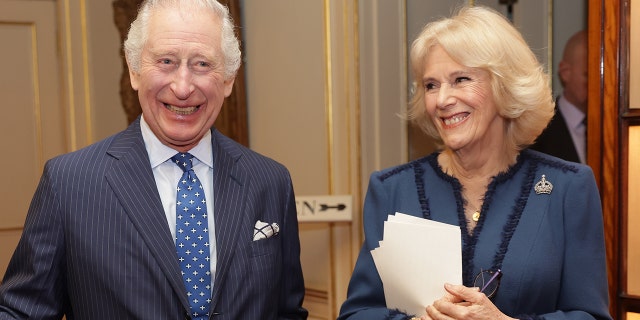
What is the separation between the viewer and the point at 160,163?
1.92 metres

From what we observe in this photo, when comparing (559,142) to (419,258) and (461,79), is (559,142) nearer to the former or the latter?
(461,79)

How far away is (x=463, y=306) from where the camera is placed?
6.02 feet

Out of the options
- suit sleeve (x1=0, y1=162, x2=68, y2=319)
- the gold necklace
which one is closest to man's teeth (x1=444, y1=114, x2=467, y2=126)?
the gold necklace

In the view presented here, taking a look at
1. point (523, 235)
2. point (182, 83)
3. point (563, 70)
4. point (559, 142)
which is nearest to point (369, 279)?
point (523, 235)

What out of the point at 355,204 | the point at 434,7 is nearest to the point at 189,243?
the point at 355,204

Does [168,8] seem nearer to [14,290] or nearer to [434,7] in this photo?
[14,290]

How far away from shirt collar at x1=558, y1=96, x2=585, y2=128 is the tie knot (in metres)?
2.95

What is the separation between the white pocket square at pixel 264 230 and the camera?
1950 mm

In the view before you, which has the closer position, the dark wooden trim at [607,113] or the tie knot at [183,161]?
the tie knot at [183,161]

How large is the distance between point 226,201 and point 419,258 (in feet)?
1.71

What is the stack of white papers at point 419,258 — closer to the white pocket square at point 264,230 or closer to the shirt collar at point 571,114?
the white pocket square at point 264,230

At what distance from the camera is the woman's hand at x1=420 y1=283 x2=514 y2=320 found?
1825 mm

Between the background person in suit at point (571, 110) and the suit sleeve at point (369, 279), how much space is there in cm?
240

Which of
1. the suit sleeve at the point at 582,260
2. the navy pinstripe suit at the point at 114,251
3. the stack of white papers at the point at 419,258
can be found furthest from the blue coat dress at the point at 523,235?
the navy pinstripe suit at the point at 114,251
